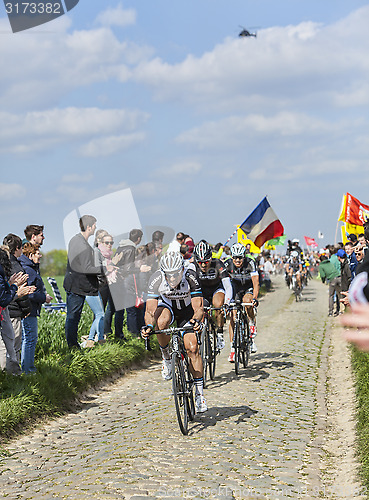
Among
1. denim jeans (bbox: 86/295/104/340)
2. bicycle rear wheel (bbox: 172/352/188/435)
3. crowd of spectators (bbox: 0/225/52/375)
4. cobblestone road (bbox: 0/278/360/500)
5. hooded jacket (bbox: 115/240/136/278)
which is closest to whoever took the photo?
cobblestone road (bbox: 0/278/360/500)

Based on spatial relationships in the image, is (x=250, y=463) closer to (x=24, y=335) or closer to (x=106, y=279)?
(x=24, y=335)

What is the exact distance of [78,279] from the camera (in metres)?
11.1

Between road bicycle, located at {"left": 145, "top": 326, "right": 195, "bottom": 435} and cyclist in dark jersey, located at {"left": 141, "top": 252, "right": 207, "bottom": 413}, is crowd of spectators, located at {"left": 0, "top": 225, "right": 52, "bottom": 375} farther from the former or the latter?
road bicycle, located at {"left": 145, "top": 326, "right": 195, "bottom": 435}

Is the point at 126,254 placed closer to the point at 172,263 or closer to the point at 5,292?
the point at 172,263

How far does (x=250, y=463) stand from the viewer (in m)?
6.50

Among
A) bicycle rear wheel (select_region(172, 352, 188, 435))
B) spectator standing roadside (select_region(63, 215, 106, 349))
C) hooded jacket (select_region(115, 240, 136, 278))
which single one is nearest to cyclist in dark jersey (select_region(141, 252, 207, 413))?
bicycle rear wheel (select_region(172, 352, 188, 435))

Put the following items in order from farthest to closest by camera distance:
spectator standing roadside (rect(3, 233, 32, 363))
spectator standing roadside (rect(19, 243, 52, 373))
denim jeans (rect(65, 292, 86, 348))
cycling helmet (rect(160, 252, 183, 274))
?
denim jeans (rect(65, 292, 86, 348)) → spectator standing roadside (rect(19, 243, 52, 373)) → spectator standing roadside (rect(3, 233, 32, 363)) → cycling helmet (rect(160, 252, 183, 274))

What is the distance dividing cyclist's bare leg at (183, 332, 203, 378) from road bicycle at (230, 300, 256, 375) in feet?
9.99

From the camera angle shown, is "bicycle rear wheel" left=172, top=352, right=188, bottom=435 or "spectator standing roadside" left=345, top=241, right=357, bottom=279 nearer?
"bicycle rear wheel" left=172, top=352, right=188, bottom=435

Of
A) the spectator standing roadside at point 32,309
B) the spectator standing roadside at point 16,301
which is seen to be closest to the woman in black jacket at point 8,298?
the spectator standing roadside at point 16,301

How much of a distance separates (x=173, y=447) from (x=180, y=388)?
85cm

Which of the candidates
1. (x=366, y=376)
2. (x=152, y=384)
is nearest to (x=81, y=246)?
(x=152, y=384)

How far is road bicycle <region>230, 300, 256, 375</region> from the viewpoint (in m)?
11.3

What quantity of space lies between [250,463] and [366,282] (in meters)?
4.20
